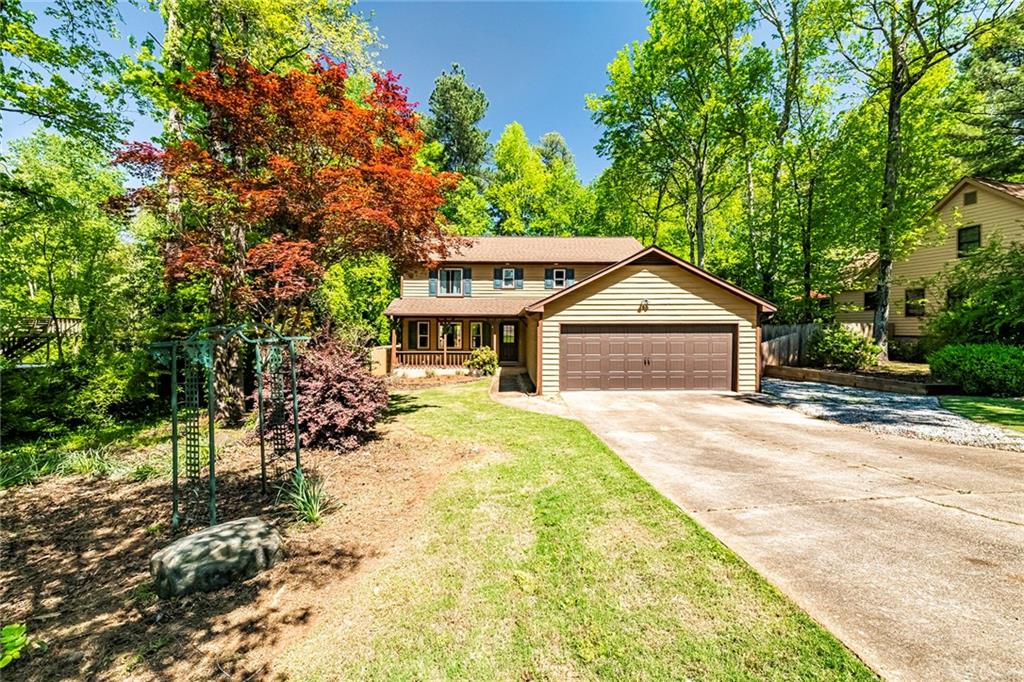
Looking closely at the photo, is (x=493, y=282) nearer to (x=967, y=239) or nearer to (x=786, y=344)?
(x=786, y=344)

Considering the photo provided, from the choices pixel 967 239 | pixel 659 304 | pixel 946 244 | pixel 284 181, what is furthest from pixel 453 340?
pixel 967 239

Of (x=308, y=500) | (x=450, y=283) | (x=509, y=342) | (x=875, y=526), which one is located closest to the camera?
(x=875, y=526)

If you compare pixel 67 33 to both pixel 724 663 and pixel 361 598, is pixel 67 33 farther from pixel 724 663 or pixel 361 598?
pixel 724 663

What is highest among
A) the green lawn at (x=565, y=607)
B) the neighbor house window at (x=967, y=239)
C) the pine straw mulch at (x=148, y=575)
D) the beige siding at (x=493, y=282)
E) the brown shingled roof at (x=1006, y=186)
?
the brown shingled roof at (x=1006, y=186)

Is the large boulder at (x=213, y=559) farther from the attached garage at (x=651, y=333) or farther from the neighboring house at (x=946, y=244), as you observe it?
the neighboring house at (x=946, y=244)

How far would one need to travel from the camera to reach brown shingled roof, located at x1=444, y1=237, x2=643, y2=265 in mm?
21750

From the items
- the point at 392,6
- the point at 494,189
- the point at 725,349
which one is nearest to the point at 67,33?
the point at 392,6

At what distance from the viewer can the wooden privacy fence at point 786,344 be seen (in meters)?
17.6

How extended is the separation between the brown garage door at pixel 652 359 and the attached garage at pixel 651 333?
4 centimetres

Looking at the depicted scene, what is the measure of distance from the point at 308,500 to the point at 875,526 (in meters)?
7.20

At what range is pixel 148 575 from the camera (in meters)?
4.11

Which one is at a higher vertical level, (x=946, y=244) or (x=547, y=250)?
(x=547, y=250)

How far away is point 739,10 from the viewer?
19609mm

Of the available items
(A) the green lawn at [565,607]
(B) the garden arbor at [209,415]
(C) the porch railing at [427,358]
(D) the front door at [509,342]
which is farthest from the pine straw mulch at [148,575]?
(D) the front door at [509,342]
